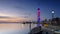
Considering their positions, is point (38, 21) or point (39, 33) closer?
point (39, 33)

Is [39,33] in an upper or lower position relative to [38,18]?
lower

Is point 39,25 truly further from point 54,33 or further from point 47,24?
point 54,33

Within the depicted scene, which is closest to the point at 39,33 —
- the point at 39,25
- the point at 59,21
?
the point at 39,25

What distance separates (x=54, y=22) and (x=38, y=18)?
0.92 metres

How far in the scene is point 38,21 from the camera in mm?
8859

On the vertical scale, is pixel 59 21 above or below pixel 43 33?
→ above

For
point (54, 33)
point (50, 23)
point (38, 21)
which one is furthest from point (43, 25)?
point (54, 33)

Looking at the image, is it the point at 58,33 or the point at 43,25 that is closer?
the point at 58,33

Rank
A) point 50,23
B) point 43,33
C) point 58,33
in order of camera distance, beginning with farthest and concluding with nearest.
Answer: point 50,23 → point 43,33 → point 58,33

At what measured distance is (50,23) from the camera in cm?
801

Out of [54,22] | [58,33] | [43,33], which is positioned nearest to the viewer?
[58,33]

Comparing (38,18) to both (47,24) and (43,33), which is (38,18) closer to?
(47,24)

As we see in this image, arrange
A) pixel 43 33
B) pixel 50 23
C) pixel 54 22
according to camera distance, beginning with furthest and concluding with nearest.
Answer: pixel 54 22
pixel 50 23
pixel 43 33

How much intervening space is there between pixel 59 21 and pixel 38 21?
124cm
